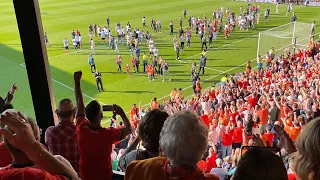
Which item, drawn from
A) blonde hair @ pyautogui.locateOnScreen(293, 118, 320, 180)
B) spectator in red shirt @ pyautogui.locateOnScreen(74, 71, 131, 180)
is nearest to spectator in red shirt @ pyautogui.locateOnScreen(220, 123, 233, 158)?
spectator in red shirt @ pyautogui.locateOnScreen(74, 71, 131, 180)

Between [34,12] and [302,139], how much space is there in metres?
1.81

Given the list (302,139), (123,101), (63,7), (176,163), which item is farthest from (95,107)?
(63,7)

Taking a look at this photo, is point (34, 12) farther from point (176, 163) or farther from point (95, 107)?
point (176, 163)

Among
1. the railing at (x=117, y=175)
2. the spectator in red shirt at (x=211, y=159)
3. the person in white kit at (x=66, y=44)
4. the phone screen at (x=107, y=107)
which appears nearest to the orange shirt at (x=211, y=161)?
the spectator in red shirt at (x=211, y=159)

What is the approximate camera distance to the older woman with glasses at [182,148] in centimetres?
140

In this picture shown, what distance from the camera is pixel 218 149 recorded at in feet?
15.2

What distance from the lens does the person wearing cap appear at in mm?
2164

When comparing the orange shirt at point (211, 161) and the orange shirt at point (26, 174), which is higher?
→ the orange shirt at point (26, 174)

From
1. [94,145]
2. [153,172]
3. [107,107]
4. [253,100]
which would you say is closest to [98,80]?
[253,100]

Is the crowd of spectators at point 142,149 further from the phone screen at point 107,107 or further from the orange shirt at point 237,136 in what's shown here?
the orange shirt at point 237,136

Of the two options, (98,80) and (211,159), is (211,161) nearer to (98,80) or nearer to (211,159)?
(211,159)

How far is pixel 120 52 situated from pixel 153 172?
52.4ft

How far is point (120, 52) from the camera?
17.2 meters

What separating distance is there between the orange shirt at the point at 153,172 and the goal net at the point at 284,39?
14511mm
